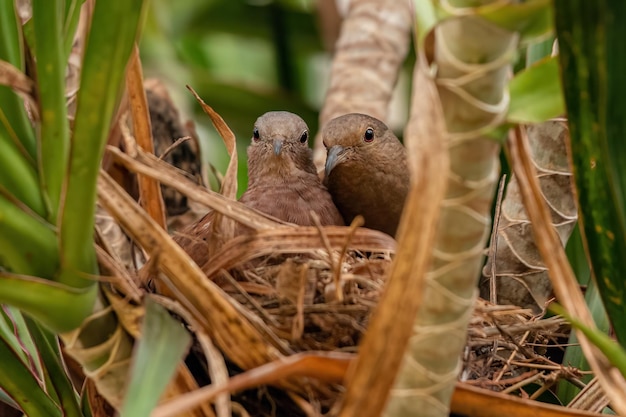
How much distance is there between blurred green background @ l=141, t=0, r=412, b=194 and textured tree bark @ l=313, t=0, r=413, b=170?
0.43 m

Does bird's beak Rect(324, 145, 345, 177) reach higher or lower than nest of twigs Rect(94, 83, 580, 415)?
higher

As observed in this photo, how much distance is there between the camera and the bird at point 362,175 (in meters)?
2.03

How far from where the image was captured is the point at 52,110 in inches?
39.6

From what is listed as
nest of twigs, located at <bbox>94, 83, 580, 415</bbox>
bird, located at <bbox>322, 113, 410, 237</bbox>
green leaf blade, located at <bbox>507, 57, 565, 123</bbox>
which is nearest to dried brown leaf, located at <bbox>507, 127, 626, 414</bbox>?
green leaf blade, located at <bbox>507, 57, 565, 123</bbox>

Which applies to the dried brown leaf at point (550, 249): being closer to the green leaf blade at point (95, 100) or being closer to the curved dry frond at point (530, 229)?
the green leaf blade at point (95, 100)

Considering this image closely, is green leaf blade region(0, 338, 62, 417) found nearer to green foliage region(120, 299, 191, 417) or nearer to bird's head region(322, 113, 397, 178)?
green foliage region(120, 299, 191, 417)

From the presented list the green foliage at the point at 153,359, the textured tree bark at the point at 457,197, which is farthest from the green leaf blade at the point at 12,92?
the textured tree bark at the point at 457,197

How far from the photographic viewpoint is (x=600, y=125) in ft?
3.41

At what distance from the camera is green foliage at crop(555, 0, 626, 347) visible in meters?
0.96

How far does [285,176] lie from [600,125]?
3.35 ft

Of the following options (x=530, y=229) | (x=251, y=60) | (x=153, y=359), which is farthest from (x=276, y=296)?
(x=251, y=60)

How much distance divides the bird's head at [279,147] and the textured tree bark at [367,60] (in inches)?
13.7

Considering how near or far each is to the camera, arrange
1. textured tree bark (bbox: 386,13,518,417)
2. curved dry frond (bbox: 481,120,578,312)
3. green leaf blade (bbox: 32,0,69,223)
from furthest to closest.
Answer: curved dry frond (bbox: 481,120,578,312)
green leaf blade (bbox: 32,0,69,223)
textured tree bark (bbox: 386,13,518,417)

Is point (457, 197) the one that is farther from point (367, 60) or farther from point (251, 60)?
point (251, 60)
